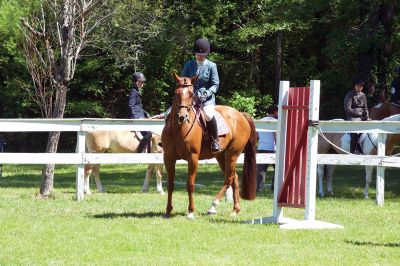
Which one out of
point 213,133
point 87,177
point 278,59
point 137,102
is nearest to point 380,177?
point 213,133

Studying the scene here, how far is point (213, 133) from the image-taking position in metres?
12.0

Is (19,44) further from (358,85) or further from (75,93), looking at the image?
(358,85)

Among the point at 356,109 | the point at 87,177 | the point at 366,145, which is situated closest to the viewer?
the point at 87,177

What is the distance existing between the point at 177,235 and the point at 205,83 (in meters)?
3.24

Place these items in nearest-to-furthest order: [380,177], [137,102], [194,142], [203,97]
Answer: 1. [194,142]
2. [203,97]
3. [380,177]
4. [137,102]

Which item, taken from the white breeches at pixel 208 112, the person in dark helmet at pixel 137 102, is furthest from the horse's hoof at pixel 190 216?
the person in dark helmet at pixel 137 102

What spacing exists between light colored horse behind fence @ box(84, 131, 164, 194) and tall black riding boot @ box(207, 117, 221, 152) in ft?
18.0

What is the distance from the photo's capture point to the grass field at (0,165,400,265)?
26.7 feet

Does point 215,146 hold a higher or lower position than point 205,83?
lower

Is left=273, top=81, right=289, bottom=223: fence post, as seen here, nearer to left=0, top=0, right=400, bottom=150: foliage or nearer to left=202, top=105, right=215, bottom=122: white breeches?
left=202, top=105, right=215, bottom=122: white breeches

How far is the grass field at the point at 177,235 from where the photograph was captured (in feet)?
26.7

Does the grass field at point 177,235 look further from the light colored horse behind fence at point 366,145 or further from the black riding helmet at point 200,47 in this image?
the black riding helmet at point 200,47

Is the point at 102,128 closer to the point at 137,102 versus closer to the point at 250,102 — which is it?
the point at 137,102

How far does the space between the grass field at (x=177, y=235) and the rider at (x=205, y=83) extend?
1.26m
